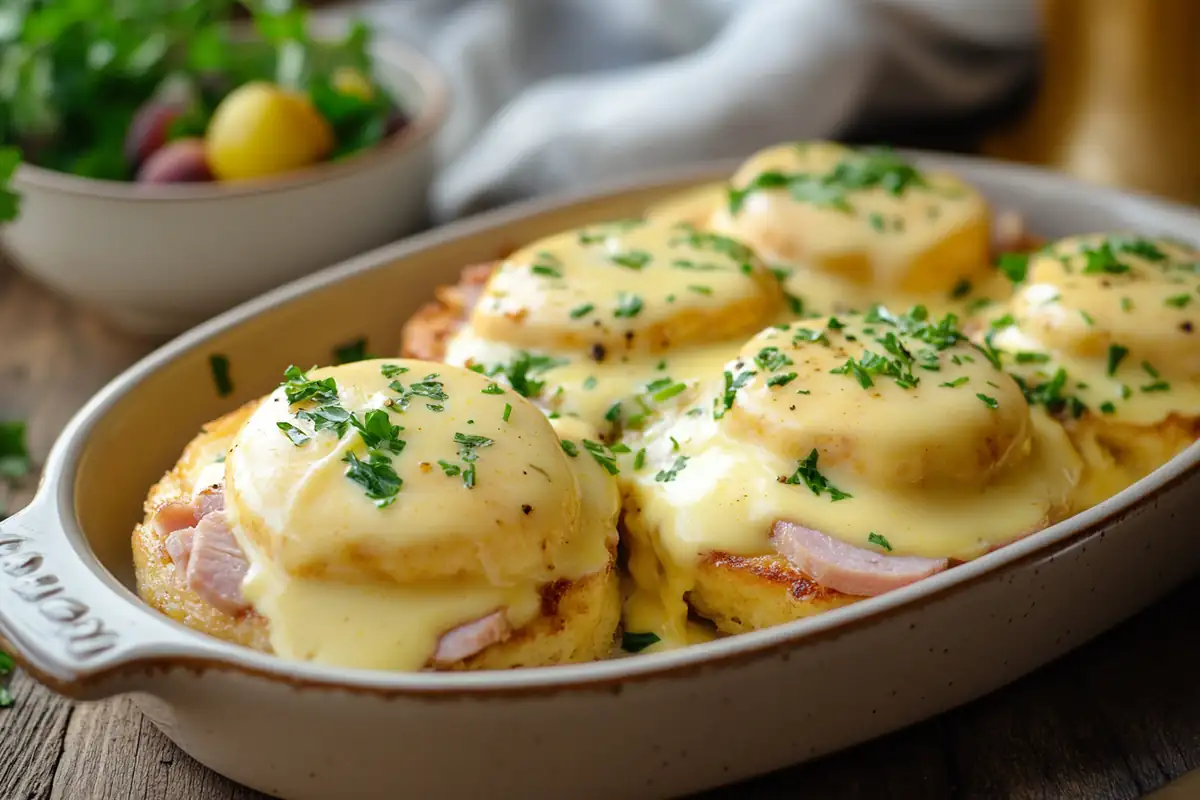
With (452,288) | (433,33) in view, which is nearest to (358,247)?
(452,288)

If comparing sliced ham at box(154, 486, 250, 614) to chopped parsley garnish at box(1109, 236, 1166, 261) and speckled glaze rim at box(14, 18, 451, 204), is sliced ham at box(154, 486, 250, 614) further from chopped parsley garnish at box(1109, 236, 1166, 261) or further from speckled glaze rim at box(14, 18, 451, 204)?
chopped parsley garnish at box(1109, 236, 1166, 261)

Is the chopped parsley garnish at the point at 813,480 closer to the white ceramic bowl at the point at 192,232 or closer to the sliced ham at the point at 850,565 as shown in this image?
the sliced ham at the point at 850,565

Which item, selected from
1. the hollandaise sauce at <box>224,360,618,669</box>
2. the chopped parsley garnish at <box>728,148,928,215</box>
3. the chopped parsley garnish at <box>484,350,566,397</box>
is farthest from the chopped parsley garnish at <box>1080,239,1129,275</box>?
the hollandaise sauce at <box>224,360,618,669</box>

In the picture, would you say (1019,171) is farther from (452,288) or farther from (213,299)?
(213,299)

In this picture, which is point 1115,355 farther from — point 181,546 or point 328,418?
point 181,546

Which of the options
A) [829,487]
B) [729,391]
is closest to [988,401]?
[829,487]
